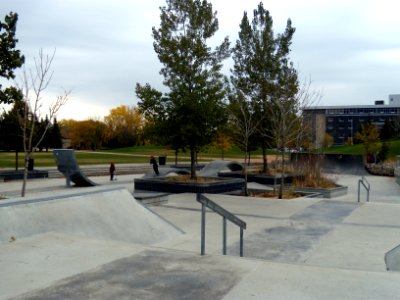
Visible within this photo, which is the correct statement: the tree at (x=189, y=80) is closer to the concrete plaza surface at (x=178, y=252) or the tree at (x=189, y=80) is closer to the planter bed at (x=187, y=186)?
the planter bed at (x=187, y=186)

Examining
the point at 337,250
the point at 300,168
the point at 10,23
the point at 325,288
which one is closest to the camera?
the point at 325,288

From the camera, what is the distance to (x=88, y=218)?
776cm

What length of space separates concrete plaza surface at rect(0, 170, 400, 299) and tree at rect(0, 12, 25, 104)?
4.12 metres

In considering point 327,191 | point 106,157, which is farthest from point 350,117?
point 327,191

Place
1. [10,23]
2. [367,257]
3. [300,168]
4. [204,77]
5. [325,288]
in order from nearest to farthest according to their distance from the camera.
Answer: [325,288], [367,257], [10,23], [204,77], [300,168]

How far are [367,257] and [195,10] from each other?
12.8 metres

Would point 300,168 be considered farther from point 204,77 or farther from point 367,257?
point 367,257

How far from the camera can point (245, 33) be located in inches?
887

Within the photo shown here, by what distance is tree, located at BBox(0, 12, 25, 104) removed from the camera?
36.0 ft

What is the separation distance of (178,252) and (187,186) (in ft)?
32.0

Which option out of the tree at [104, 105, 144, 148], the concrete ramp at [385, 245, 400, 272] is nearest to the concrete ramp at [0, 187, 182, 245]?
the concrete ramp at [385, 245, 400, 272]

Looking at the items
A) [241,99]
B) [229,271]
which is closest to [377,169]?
[241,99]

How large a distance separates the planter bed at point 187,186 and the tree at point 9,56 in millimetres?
6684

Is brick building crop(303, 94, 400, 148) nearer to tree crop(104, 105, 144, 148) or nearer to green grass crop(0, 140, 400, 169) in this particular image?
green grass crop(0, 140, 400, 169)
